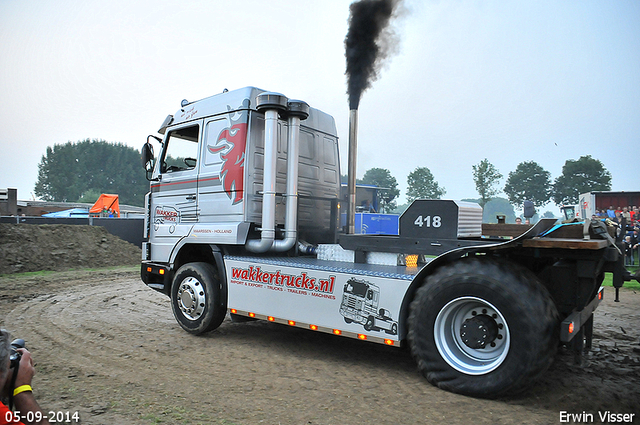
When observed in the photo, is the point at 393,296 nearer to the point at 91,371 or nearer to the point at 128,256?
the point at 91,371

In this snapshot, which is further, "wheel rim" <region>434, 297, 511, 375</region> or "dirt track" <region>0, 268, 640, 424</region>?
"wheel rim" <region>434, 297, 511, 375</region>

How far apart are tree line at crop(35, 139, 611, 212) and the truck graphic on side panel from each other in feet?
187

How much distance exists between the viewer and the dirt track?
146 inches

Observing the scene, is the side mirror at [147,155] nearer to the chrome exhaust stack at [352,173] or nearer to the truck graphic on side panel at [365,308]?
the chrome exhaust stack at [352,173]

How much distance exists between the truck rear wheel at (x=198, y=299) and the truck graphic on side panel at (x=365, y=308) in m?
2.14

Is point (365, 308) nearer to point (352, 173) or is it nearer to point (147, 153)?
point (352, 173)

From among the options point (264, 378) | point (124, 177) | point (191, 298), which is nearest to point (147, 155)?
point (191, 298)

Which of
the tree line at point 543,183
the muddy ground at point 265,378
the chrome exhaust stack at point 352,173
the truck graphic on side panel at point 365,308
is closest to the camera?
the muddy ground at point 265,378

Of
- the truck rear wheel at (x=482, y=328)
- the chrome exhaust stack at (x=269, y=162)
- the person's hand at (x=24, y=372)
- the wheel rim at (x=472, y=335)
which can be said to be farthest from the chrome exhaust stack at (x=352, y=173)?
the person's hand at (x=24, y=372)

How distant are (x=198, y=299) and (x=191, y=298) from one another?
14cm

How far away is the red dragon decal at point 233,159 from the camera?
20.1 ft

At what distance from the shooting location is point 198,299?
6.25 meters

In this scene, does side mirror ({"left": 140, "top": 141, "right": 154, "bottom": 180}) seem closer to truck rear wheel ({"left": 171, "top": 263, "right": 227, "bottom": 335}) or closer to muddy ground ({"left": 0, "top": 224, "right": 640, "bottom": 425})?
truck rear wheel ({"left": 171, "top": 263, "right": 227, "bottom": 335})

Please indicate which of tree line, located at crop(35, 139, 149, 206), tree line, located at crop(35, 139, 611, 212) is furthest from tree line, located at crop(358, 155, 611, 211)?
tree line, located at crop(35, 139, 149, 206)
